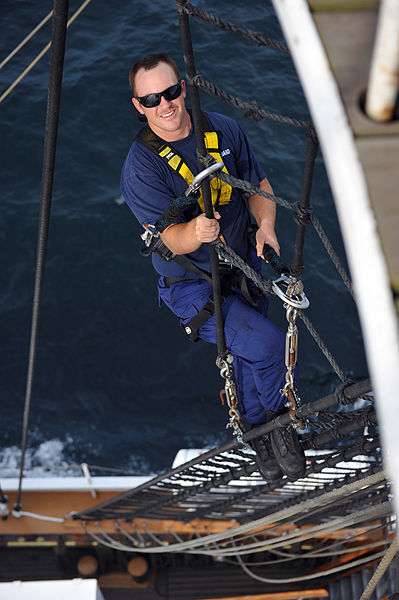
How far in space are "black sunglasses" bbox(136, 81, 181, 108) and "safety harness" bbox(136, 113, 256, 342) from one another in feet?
1.09

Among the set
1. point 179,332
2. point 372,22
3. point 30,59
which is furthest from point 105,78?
point 372,22

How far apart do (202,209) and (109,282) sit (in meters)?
7.96

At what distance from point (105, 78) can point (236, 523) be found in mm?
10551

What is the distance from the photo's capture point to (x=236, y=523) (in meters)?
7.76

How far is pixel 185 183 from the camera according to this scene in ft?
13.8

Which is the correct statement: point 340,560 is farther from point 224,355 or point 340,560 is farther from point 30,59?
point 30,59

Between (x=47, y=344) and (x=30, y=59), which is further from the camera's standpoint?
(x=30, y=59)

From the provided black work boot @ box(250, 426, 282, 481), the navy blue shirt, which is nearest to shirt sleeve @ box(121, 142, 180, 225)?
the navy blue shirt

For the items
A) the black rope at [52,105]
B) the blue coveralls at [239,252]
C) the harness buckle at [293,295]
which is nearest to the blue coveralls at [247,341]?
the blue coveralls at [239,252]

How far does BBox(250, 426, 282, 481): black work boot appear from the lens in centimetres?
475

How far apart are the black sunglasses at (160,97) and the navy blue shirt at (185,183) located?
379 millimetres

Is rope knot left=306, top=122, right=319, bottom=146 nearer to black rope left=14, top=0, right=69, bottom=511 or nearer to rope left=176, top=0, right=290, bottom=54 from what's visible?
rope left=176, top=0, right=290, bottom=54

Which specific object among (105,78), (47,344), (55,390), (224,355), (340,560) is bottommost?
(340,560)

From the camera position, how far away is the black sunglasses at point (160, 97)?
3.80 meters
